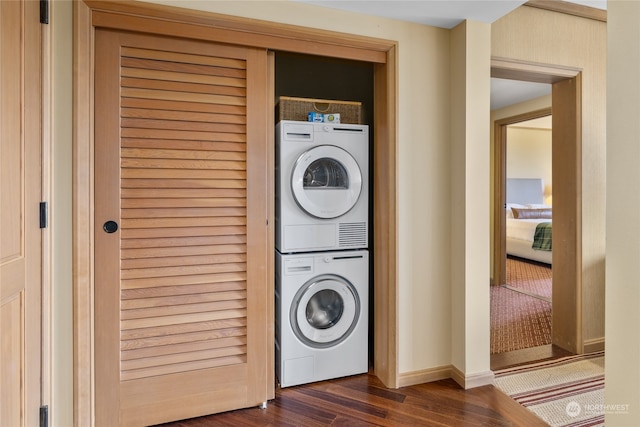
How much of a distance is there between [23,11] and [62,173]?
640 millimetres

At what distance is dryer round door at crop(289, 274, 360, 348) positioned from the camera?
7.22 feet

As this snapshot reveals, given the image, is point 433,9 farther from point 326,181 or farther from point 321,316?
point 321,316

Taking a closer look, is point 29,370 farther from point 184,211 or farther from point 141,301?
point 184,211

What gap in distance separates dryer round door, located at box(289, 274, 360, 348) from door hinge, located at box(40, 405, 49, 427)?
1181 millimetres

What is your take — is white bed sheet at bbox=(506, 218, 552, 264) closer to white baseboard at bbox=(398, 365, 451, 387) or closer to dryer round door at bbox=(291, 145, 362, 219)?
white baseboard at bbox=(398, 365, 451, 387)

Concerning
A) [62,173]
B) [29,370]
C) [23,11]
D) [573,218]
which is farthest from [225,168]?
[573,218]

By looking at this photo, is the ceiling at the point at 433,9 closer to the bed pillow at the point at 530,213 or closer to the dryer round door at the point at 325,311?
the dryer round door at the point at 325,311

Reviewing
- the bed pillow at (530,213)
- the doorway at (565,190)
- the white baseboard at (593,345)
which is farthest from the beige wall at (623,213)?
the bed pillow at (530,213)

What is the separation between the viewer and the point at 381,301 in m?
2.26

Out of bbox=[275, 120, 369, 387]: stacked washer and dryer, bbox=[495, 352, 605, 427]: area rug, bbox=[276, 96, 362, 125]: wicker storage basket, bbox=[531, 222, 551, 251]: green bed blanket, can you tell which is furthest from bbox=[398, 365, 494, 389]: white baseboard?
bbox=[531, 222, 551, 251]: green bed blanket

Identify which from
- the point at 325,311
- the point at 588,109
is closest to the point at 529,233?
the point at 588,109

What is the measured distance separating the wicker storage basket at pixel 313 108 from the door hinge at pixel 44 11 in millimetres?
1185

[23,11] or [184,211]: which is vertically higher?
[23,11]
